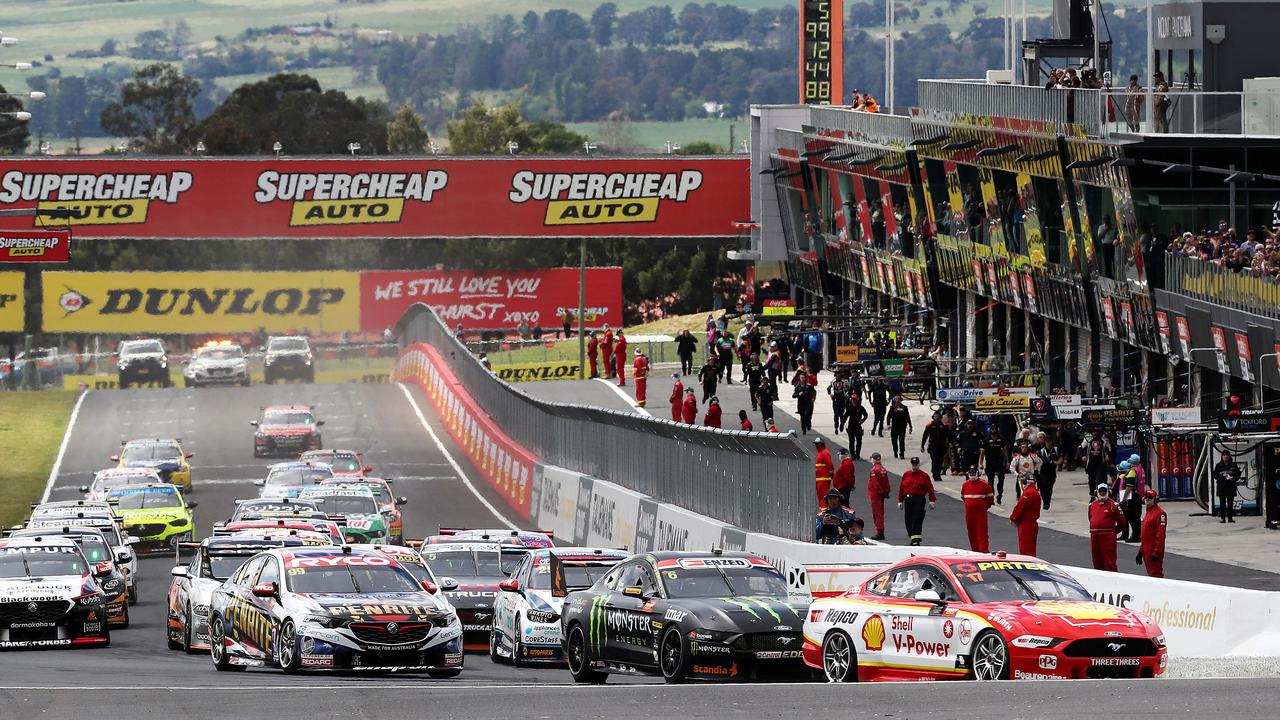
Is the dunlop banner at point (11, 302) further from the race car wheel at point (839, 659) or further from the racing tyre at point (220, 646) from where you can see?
the race car wheel at point (839, 659)

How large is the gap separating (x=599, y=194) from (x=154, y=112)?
8528 cm

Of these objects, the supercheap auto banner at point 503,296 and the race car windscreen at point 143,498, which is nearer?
the race car windscreen at point 143,498

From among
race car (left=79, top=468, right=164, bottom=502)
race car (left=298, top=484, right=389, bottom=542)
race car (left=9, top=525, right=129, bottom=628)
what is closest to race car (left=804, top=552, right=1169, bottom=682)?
race car (left=9, top=525, right=129, bottom=628)

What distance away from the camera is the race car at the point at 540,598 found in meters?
22.0

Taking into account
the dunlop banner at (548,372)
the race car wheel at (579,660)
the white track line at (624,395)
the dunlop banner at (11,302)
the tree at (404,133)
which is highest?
Result: the tree at (404,133)

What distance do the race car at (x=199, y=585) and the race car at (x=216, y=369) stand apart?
4448 cm

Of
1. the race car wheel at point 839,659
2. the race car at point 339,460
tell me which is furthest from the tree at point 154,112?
the race car wheel at point 839,659

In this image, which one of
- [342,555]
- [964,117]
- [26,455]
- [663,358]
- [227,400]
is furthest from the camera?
[663,358]

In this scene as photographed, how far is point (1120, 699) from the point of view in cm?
1495

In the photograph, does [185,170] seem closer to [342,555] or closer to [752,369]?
[752,369]

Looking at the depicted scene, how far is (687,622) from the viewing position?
1830 cm

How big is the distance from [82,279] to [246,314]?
668cm

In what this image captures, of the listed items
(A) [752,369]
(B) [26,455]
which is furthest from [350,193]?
(A) [752,369]

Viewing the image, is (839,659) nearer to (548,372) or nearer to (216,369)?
(548,372)
